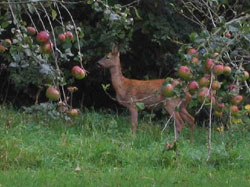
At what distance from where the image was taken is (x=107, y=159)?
7.84m

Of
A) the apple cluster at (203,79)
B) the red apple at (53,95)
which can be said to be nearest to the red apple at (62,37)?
the red apple at (53,95)

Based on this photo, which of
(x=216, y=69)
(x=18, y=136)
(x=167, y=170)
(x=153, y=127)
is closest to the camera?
(x=216, y=69)

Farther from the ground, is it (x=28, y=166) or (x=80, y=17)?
(x=80, y=17)

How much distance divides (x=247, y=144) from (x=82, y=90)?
5.50 metres

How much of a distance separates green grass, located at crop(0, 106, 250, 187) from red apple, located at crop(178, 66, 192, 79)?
10.9 feet

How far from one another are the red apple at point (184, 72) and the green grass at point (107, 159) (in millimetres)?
3335

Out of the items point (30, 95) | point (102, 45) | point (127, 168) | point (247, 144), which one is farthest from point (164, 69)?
point (127, 168)

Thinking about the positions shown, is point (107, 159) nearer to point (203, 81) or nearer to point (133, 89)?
point (133, 89)

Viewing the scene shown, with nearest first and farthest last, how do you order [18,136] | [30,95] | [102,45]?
[18,136]
[102,45]
[30,95]

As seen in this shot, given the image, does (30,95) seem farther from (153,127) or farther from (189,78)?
(189,78)

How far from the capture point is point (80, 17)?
1307 centimetres

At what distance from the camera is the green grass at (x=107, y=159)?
22.2ft

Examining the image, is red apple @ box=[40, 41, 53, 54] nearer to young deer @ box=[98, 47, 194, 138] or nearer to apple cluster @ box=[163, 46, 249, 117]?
apple cluster @ box=[163, 46, 249, 117]

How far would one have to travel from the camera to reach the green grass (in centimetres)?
675
